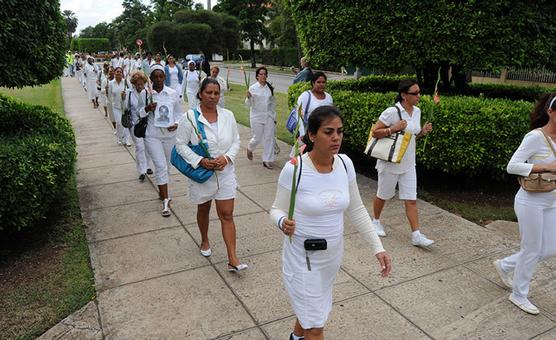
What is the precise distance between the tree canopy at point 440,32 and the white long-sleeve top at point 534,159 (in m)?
3.56

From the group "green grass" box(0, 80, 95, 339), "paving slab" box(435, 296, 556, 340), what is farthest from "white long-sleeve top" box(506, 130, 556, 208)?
"green grass" box(0, 80, 95, 339)

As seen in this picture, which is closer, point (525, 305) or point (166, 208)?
point (525, 305)

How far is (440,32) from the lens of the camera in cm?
676

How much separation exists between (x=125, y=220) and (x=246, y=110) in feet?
33.5

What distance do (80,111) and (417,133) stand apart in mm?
14331

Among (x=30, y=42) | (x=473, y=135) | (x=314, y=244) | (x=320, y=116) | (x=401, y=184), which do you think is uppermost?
(x=30, y=42)

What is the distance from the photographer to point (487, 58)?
22.2 feet

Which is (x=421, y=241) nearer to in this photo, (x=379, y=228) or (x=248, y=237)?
(x=379, y=228)

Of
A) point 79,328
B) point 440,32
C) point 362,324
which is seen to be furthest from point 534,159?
point 79,328

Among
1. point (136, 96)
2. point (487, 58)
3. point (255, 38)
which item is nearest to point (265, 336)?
point (136, 96)

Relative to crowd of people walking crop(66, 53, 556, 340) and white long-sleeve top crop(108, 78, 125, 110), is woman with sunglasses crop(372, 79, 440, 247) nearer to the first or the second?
crowd of people walking crop(66, 53, 556, 340)

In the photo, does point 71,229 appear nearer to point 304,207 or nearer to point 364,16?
point 304,207

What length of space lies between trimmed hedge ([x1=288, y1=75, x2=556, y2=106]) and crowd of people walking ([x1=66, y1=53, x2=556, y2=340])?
1881 mm

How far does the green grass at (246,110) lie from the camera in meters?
11.2
